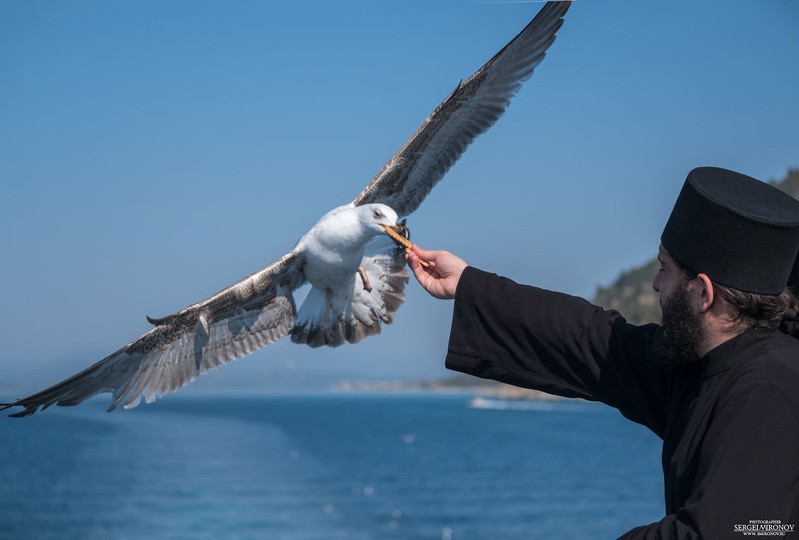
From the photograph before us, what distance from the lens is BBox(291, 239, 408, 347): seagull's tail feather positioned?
6949 millimetres

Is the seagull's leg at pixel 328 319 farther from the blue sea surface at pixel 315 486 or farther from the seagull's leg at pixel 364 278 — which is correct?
the blue sea surface at pixel 315 486

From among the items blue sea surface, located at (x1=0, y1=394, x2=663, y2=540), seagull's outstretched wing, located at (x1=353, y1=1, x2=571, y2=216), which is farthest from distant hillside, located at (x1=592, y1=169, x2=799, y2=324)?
seagull's outstretched wing, located at (x1=353, y1=1, x2=571, y2=216)

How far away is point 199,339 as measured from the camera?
723 cm

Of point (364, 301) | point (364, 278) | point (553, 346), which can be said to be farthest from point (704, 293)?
point (364, 301)

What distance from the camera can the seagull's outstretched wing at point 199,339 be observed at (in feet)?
22.0

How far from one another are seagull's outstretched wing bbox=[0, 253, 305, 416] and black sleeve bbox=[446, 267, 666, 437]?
267cm

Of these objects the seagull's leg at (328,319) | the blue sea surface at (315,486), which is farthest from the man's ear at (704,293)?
the blue sea surface at (315,486)

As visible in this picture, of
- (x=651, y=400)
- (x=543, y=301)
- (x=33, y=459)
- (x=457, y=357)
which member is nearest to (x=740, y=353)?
(x=651, y=400)

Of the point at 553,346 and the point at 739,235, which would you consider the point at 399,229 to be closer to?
the point at 553,346

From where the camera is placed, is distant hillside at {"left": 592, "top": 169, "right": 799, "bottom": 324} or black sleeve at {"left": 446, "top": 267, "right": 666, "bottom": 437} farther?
distant hillside at {"left": 592, "top": 169, "right": 799, "bottom": 324}

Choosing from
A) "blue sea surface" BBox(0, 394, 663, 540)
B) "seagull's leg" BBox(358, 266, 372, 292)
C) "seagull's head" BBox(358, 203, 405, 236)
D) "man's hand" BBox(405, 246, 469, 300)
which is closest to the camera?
"man's hand" BBox(405, 246, 469, 300)

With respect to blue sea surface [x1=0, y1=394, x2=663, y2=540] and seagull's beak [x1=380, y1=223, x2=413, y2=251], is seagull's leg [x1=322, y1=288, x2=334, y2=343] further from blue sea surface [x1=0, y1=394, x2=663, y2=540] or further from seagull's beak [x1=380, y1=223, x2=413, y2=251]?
blue sea surface [x1=0, y1=394, x2=663, y2=540]

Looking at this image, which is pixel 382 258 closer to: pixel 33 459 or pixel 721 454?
pixel 721 454

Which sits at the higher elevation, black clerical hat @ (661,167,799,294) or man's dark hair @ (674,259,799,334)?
black clerical hat @ (661,167,799,294)
